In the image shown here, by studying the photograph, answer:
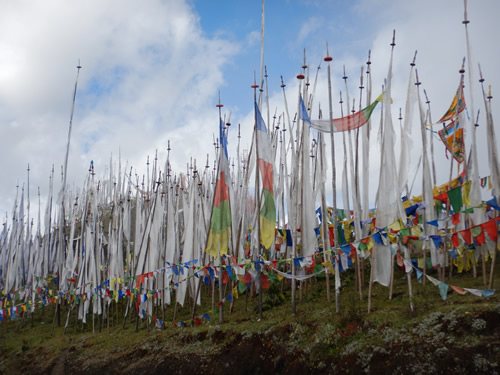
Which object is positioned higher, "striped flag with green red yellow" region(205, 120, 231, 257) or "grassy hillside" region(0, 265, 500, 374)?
"striped flag with green red yellow" region(205, 120, 231, 257)

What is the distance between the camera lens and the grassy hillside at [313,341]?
7.65 meters

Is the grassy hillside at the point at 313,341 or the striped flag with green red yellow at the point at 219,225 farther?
the striped flag with green red yellow at the point at 219,225

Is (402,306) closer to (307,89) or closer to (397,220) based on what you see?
(397,220)

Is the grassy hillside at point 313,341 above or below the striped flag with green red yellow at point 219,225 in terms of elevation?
below

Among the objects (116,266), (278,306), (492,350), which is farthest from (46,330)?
(492,350)

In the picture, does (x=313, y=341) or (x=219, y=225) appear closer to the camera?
(x=313, y=341)

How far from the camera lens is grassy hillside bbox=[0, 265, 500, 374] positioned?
7.65 metres

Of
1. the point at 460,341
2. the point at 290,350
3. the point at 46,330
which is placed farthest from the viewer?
the point at 46,330

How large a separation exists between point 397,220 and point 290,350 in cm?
385

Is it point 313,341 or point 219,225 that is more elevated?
point 219,225

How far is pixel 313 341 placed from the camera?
9.52m

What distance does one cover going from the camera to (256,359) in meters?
10.1

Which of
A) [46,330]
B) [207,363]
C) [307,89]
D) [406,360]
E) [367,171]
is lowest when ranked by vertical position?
[46,330]

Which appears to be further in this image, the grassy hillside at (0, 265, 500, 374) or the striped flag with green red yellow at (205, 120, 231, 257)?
the striped flag with green red yellow at (205, 120, 231, 257)
